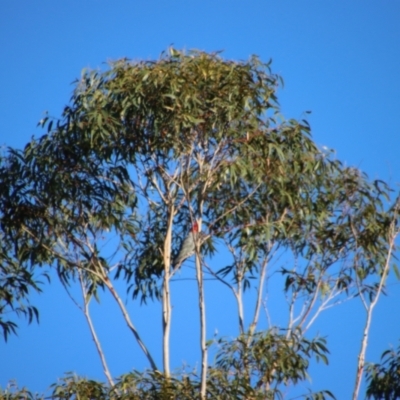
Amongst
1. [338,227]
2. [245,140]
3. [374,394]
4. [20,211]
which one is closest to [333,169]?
[338,227]

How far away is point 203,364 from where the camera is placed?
8.66 meters

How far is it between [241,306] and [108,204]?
153 centimetres

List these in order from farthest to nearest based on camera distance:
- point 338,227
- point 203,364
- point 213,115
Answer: point 338,227 → point 213,115 → point 203,364

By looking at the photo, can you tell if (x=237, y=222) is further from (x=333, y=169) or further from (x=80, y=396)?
(x=80, y=396)

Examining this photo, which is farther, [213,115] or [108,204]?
[108,204]

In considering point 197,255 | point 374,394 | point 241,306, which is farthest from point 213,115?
point 374,394

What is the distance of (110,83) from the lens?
9.44 m

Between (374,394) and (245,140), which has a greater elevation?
(245,140)

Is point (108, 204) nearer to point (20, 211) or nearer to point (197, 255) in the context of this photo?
point (20, 211)

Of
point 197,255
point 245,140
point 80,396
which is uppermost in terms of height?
point 245,140

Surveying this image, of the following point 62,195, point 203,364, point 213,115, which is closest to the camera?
point 203,364

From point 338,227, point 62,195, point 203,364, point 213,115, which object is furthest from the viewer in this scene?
point 338,227

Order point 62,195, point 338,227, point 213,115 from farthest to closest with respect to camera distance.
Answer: point 338,227
point 62,195
point 213,115

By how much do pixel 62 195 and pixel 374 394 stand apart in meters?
3.36
